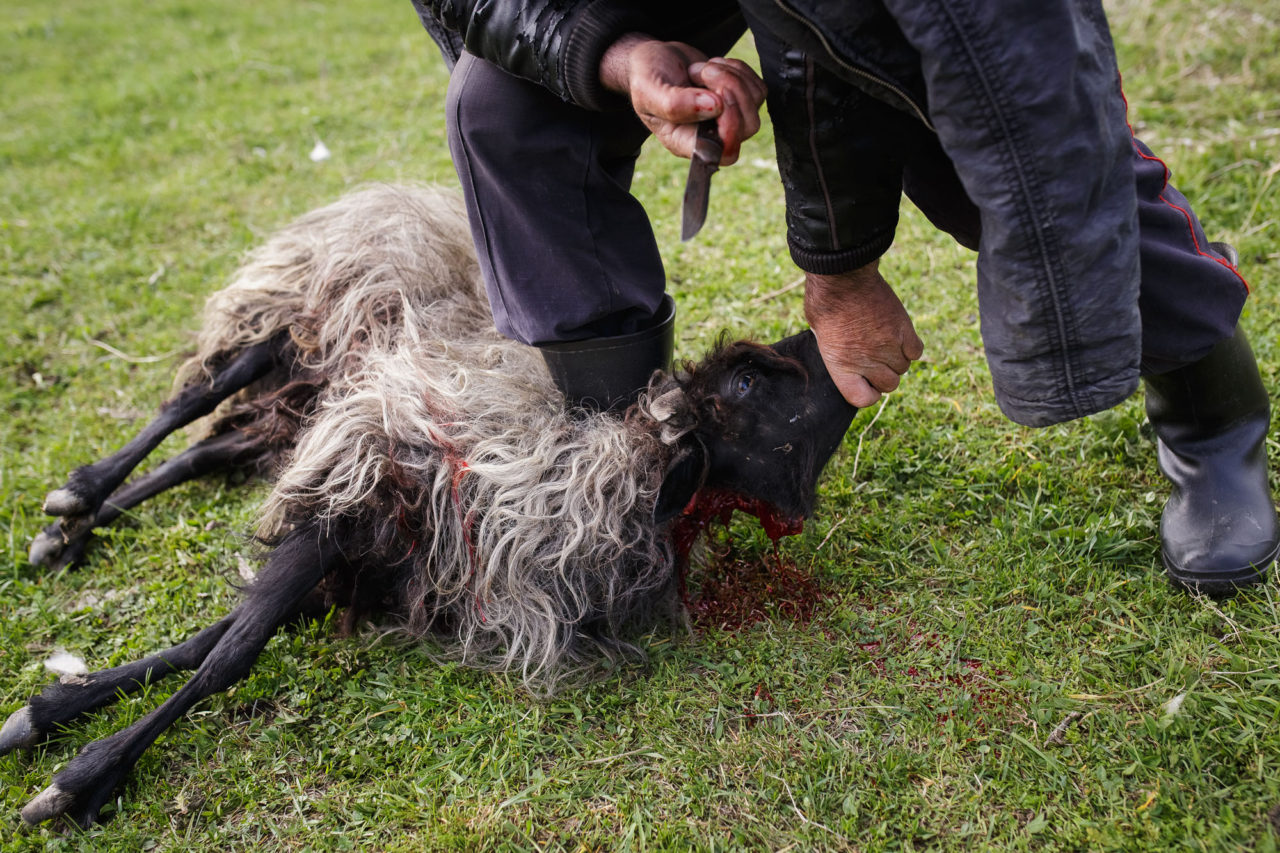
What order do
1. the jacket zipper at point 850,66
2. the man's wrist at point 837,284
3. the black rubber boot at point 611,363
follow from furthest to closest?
the black rubber boot at point 611,363 < the man's wrist at point 837,284 < the jacket zipper at point 850,66

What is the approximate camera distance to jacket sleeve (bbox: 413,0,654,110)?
2.02 meters

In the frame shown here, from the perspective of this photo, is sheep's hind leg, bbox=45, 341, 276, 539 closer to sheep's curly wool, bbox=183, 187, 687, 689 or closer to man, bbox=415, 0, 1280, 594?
sheep's curly wool, bbox=183, 187, 687, 689

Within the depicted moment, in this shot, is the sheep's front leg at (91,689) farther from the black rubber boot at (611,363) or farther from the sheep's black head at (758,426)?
the sheep's black head at (758,426)

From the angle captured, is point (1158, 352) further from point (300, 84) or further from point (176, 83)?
point (176, 83)

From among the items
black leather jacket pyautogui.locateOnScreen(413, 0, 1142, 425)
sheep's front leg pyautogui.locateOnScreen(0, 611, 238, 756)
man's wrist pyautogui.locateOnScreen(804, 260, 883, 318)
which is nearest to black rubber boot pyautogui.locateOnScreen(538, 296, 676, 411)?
man's wrist pyautogui.locateOnScreen(804, 260, 883, 318)

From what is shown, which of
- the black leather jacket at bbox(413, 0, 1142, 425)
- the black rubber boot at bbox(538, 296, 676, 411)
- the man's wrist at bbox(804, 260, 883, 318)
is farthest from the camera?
the black rubber boot at bbox(538, 296, 676, 411)

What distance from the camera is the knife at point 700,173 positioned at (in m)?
1.84

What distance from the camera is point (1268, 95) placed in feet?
15.7

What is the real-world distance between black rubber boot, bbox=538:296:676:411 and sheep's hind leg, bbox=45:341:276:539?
56.1 inches

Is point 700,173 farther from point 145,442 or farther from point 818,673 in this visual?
point 145,442

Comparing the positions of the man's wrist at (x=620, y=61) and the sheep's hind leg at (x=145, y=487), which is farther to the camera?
the sheep's hind leg at (x=145, y=487)

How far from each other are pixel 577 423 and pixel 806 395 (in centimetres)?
70

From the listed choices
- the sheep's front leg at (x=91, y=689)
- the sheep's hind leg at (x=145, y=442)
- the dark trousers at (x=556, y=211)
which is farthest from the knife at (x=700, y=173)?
the sheep's hind leg at (x=145, y=442)

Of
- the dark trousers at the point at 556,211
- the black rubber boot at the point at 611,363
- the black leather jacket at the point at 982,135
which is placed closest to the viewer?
the black leather jacket at the point at 982,135
